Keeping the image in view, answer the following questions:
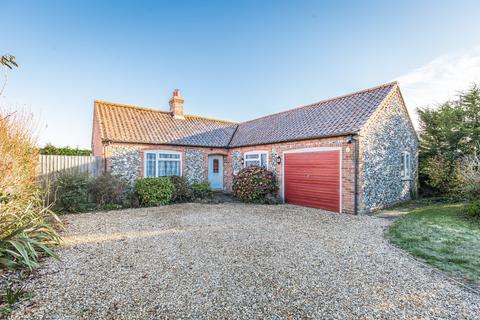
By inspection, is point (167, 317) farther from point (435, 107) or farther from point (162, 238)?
point (435, 107)

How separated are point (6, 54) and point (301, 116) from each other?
38.9 ft

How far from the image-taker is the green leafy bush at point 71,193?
8469 mm

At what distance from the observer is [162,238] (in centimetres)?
546

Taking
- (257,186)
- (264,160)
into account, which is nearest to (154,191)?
(257,186)

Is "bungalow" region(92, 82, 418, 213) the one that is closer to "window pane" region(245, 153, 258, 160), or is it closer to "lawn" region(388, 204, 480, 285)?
"window pane" region(245, 153, 258, 160)

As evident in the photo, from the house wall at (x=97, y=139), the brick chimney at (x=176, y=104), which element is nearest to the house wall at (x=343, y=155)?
the brick chimney at (x=176, y=104)

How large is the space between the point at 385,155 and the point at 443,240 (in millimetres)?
5204

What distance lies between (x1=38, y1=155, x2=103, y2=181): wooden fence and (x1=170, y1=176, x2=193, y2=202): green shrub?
3.73 m

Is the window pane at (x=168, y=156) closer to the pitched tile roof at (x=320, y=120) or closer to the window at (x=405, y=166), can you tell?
the pitched tile roof at (x=320, y=120)

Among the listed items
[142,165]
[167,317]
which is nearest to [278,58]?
[142,165]

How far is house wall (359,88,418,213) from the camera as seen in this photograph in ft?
28.3

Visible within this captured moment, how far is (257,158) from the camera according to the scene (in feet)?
41.3

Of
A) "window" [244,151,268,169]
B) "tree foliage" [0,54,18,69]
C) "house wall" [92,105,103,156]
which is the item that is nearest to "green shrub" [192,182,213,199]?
"window" [244,151,268,169]

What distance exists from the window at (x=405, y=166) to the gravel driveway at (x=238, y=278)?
6.54 metres
